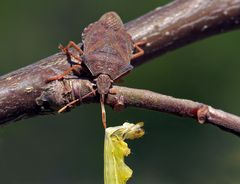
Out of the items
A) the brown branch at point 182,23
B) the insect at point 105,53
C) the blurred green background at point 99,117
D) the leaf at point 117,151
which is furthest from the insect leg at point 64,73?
the blurred green background at point 99,117

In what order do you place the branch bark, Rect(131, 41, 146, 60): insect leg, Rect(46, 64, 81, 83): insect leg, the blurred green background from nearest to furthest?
the branch bark, Rect(46, 64, 81, 83): insect leg, Rect(131, 41, 146, 60): insect leg, the blurred green background

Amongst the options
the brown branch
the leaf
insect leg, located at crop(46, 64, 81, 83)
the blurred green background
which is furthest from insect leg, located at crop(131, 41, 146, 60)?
the blurred green background

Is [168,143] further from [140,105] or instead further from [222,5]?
[140,105]

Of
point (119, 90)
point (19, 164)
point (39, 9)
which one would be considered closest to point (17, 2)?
point (39, 9)

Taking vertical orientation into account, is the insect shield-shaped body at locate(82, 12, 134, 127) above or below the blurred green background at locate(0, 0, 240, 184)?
below

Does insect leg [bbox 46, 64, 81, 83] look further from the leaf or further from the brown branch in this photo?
the brown branch

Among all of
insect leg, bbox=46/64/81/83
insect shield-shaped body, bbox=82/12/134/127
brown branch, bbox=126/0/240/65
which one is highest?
brown branch, bbox=126/0/240/65

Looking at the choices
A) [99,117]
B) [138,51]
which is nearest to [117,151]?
[138,51]
